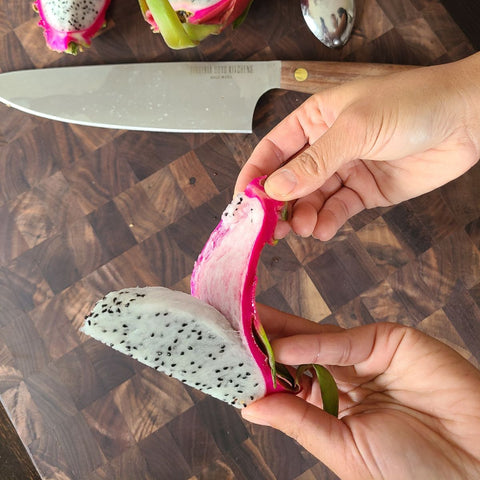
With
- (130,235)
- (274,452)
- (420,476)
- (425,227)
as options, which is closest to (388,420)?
(420,476)

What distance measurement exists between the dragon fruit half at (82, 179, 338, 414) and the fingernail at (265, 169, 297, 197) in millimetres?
54

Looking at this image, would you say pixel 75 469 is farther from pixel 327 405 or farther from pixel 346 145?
pixel 346 145

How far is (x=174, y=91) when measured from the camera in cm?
123

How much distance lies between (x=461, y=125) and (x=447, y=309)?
44cm

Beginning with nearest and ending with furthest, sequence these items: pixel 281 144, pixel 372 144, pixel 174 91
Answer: pixel 372 144, pixel 281 144, pixel 174 91

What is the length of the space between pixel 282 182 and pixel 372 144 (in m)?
0.20

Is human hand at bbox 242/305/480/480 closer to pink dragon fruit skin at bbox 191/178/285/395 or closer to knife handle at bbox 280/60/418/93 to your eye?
pink dragon fruit skin at bbox 191/178/285/395

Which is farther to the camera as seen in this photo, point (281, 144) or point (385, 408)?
point (281, 144)

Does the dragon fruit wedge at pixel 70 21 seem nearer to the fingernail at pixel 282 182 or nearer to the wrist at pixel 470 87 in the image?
the fingernail at pixel 282 182

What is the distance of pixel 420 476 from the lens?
805 millimetres

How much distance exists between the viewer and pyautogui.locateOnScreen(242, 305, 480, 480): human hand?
81 cm

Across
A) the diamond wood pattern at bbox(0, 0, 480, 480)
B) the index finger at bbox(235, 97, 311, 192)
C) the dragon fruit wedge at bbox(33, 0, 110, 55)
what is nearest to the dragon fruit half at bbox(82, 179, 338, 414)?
the index finger at bbox(235, 97, 311, 192)

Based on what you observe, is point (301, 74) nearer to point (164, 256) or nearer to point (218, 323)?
point (164, 256)

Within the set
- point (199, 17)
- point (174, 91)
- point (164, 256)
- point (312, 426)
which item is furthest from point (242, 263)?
point (199, 17)
